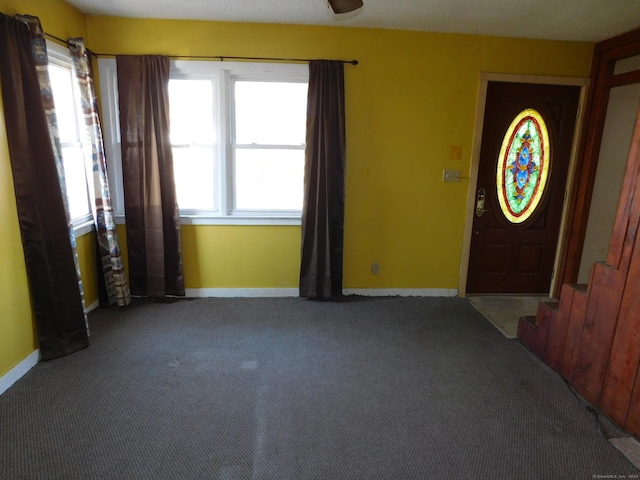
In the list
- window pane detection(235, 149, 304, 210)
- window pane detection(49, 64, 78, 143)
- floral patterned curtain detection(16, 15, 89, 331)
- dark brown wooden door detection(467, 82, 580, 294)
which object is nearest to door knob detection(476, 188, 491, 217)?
dark brown wooden door detection(467, 82, 580, 294)

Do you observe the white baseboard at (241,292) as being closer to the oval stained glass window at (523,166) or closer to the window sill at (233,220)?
the window sill at (233,220)

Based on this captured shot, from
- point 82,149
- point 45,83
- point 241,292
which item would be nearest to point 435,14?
point 45,83

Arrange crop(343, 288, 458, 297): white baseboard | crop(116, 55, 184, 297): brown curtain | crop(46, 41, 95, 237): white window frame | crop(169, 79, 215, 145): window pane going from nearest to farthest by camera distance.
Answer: crop(46, 41, 95, 237): white window frame → crop(116, 55, 184, 297): brown curtain → crop(169, 79, 215, 145): window pane → crop(343, 288, 458, 297): white baseboard

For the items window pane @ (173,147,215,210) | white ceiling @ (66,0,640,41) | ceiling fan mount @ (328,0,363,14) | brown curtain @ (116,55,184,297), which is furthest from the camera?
window pane @ (173,147,215,210)

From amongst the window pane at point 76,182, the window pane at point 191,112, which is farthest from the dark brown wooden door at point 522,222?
the window pane at point 76,182

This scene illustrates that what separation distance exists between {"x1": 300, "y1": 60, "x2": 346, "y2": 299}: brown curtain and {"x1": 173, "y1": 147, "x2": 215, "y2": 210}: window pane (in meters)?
0.90

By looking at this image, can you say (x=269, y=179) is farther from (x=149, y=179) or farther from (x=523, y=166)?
(x=523, y=166)

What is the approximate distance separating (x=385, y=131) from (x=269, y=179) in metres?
1.16

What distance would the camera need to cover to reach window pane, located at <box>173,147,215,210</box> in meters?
3.56

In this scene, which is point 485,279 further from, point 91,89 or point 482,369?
point 91,89

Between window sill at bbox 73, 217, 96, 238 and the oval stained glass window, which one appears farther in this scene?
the oval stained glass window

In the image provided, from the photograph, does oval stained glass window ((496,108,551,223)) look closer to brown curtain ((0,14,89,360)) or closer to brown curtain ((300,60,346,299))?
brown curtain ((300,60,346,299))

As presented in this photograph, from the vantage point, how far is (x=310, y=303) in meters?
3.67

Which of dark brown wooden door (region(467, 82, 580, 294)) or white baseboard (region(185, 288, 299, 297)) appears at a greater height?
dark brown wooden door (region(467, 82, 580, 294))
